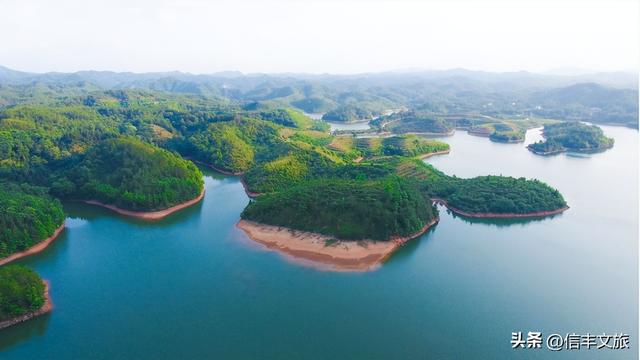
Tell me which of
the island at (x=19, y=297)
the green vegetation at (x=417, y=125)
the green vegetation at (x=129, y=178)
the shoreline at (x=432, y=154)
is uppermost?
the green vegetation at (x=129, y=178)

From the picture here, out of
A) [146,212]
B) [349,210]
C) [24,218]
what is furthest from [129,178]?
[349,210]

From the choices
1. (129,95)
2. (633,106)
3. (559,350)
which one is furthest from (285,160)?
(633,106)

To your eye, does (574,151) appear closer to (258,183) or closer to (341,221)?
(258,183)

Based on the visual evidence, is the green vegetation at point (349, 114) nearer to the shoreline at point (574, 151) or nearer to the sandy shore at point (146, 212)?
the shoreline at point (574, 151)

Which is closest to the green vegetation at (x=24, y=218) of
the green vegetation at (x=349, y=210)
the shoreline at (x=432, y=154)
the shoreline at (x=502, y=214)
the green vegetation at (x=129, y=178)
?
the green vegetation at (x=129, y=178)

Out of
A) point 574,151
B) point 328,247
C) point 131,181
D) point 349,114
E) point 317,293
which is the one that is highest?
point 131,181

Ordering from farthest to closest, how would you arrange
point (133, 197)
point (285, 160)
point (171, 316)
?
point (285, 160)
point (133, 197)
point (171, 316)

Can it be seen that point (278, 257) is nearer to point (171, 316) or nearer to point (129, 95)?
point (171, 316)
